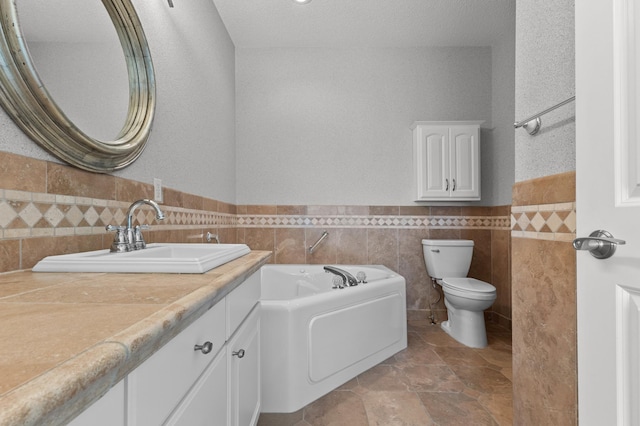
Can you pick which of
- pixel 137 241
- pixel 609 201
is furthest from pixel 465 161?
pixel 137 241

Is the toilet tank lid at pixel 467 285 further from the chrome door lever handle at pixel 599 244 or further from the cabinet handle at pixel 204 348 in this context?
the cabinet handle at pixel 204 348

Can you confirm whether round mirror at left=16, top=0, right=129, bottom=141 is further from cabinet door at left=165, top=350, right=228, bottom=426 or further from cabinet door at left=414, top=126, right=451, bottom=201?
cabinet door at left=414, top=126, right=451, bottom=201

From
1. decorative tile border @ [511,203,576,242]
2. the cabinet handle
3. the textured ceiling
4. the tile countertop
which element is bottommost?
the cabinet handle

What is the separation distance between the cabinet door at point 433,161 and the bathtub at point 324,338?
989 mm

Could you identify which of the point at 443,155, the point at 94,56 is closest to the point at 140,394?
the point at 94,56

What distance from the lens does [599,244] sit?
30.5 inches

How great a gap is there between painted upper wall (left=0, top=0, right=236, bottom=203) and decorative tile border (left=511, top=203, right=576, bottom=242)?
5.52 ft

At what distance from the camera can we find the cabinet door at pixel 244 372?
101 cm

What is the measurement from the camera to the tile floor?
1607mm

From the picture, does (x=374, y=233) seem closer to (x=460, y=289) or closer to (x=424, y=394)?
(x=460, y=289)

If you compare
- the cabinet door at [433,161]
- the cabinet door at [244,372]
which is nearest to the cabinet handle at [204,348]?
the cabinet door at [244,372]

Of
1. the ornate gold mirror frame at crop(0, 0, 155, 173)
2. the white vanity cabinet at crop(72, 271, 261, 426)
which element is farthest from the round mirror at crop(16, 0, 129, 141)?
the white vanity cabinet at crop(72, 271, 261, 426)

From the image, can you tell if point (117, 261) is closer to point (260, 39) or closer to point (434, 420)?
point (434, 420)

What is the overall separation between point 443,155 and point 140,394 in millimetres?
2985
